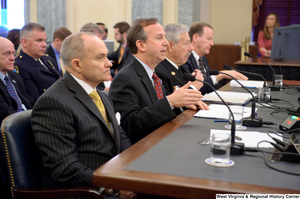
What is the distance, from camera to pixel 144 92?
86.9 inches

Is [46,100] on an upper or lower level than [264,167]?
upper

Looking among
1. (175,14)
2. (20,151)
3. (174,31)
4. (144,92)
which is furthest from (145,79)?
(175,14)

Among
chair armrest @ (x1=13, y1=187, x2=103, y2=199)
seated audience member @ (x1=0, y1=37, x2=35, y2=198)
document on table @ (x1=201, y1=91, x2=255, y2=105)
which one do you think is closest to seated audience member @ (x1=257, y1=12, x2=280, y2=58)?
document on table @ (x1=201, y1=91, x2=255, y2=105)

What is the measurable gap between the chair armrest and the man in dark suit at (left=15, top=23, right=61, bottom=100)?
6.16 feet

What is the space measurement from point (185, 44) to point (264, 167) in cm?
182

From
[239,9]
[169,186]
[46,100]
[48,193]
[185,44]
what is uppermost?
[239,9]

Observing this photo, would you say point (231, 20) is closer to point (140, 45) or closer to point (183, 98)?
point (140, 45)

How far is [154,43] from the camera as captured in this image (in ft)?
7.77

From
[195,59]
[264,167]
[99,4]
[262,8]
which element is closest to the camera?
[264,167]

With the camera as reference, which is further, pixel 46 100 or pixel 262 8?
pixel 262 8

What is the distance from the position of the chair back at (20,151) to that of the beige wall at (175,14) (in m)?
6.04

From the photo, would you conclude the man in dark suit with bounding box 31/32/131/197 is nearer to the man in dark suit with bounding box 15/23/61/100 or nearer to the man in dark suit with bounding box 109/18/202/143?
the man in dark suit with bounding box 109/18/202/143


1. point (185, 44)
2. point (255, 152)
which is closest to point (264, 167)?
point (255, 152)

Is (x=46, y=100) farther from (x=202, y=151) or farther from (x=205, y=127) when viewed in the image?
(x=205, y=127)
